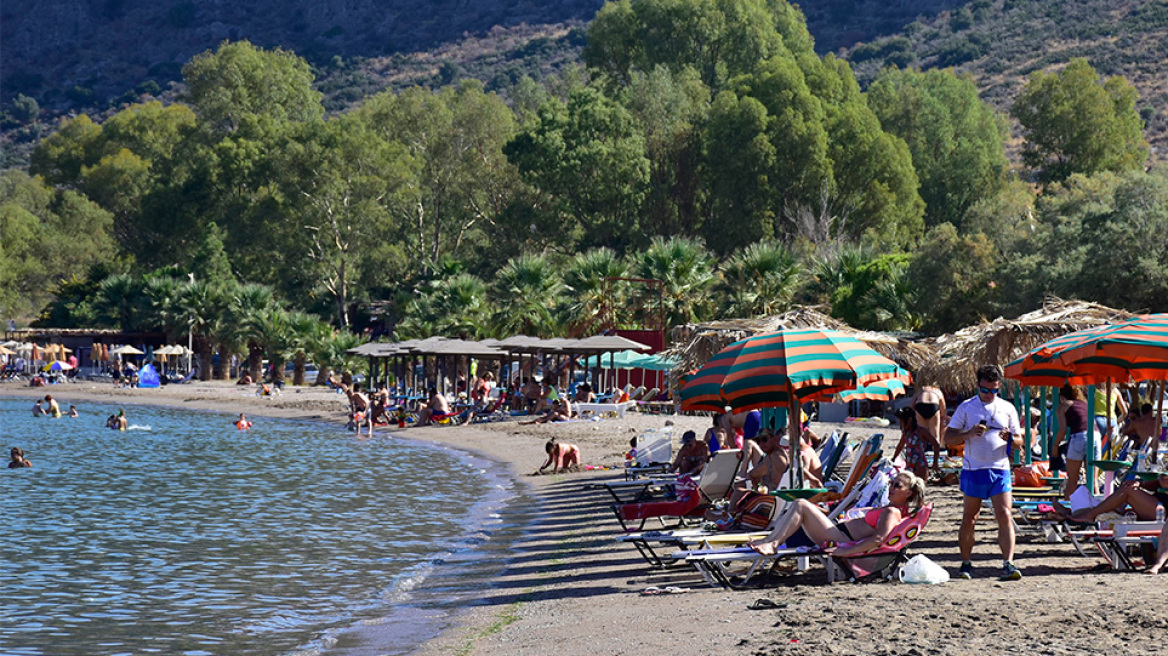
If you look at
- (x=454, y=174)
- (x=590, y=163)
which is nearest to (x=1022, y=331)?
(x=590, y=163)

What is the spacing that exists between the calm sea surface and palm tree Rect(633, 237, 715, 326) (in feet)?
37.6

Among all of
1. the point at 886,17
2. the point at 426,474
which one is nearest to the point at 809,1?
the point at 886,17

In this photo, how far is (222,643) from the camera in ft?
32.6

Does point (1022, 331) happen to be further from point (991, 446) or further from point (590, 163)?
point (590, 163)

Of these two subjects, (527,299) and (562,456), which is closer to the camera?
(562,456)

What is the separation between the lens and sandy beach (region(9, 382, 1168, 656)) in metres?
7.11

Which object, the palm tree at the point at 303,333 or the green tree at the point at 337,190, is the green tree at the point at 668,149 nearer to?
the green tree at the point at 337,190

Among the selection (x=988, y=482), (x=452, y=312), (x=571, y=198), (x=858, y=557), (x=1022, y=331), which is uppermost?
(x=571, y=198)

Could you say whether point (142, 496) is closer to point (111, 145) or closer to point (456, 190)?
point (456, 190)

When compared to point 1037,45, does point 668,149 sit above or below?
below

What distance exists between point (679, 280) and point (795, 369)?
28.5 meters

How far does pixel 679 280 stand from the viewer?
1534 inches

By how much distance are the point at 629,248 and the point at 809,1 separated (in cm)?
9431

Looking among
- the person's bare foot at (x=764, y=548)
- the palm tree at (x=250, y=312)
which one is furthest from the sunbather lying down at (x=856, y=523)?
the palm tree at (x=250, y=312)
